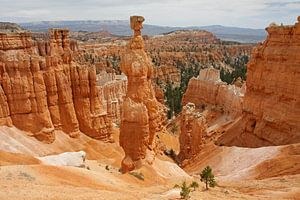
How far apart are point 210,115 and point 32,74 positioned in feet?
90.9

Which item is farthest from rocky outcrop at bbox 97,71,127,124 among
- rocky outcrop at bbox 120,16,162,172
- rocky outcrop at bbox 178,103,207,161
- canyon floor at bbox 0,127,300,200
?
rocky outcrop at bbox 120,16,162,172

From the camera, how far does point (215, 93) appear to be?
59875 mm

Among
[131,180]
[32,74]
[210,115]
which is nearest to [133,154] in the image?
[131,180]

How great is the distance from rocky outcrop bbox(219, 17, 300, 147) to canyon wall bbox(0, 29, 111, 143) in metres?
14.9

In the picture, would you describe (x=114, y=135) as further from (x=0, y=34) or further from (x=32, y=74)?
(x=0, y=34)

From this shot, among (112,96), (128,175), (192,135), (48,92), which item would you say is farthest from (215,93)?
(128,175)

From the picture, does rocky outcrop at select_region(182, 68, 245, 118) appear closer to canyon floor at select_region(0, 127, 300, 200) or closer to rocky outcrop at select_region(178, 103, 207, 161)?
rocky outcrop at select_region(178, 103, 207, 161)

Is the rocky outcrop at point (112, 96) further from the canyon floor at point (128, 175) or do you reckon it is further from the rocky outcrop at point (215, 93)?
the rocky outcrop at point (215, 93)

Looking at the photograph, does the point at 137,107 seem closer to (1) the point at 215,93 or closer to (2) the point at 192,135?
(2) the point at 192,135

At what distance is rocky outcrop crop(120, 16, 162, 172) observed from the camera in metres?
27.8

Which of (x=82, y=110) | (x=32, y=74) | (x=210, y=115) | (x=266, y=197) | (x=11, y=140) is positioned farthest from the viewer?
(x=210, y=115)

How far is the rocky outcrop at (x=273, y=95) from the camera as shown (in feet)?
125

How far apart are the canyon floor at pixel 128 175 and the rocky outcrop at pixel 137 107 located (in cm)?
159

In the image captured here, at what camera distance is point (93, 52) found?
133 m
